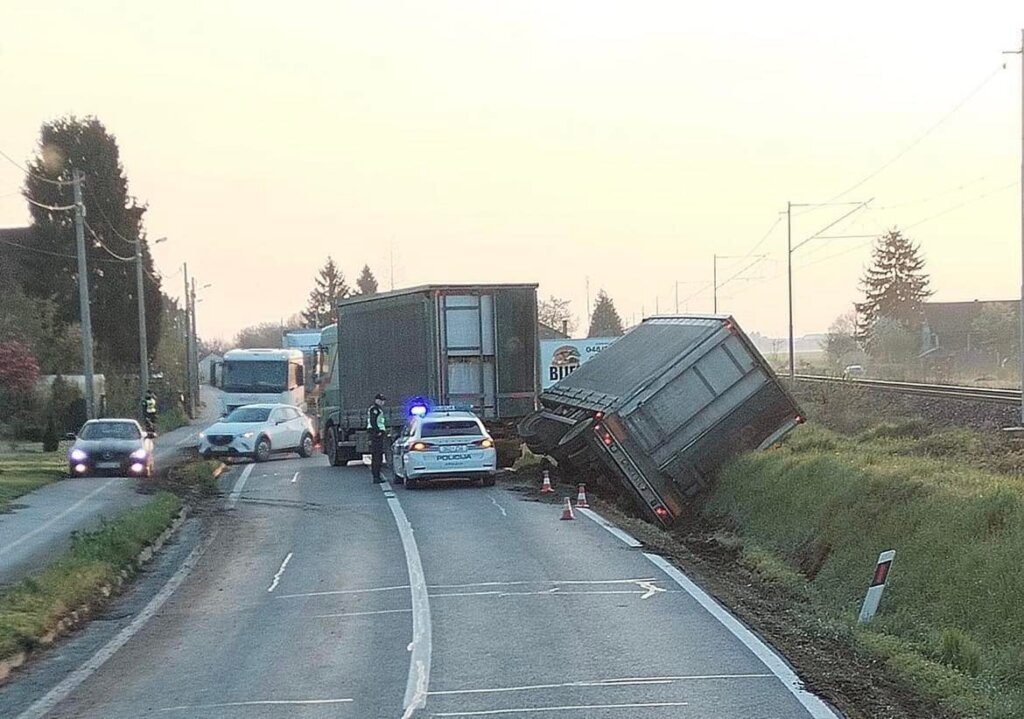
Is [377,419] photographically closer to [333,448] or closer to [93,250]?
[333,448]

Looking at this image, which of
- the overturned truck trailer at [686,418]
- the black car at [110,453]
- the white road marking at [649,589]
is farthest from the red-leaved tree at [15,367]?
the white road marking at [649,589]

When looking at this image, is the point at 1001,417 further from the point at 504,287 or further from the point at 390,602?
the point at 390,602

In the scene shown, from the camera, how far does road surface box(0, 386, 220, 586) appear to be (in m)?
16.8

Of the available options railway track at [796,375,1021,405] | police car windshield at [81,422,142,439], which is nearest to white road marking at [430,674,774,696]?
police car windshield at [81,422,142,439]

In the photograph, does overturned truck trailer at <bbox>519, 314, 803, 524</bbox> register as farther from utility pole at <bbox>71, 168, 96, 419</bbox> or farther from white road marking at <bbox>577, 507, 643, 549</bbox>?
utility pole at <bbox>71, 168, 96, 419</bbox>

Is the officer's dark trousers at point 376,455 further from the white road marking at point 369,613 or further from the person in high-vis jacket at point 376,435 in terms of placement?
the white road marking at point 369,613

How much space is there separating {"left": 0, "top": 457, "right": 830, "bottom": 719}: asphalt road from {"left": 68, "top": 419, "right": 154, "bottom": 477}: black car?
11.7 m

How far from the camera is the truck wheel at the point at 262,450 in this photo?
116 ft

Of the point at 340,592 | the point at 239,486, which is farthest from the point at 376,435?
the point at 340,592

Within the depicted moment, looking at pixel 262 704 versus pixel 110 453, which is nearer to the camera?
pixel 262 704

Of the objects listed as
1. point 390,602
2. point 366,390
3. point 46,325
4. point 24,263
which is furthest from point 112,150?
point 390,602

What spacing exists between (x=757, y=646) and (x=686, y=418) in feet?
38.7

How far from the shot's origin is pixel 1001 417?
28312 mm

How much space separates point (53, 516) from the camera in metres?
22.0
